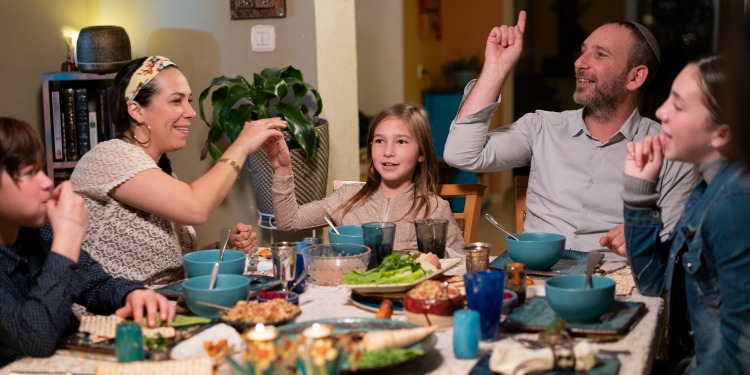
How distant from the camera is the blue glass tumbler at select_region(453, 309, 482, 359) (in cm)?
162

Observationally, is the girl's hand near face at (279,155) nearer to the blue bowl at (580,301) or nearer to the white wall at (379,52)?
the blue bowl at (580,301)

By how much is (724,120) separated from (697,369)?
49 cm

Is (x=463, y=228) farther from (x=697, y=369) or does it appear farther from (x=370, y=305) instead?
(x=697, y=369)

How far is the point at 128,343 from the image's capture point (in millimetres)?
1604

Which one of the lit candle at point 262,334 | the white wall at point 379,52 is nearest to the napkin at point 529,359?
the lit candle at point 262,334

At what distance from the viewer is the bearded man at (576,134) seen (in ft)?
9.60

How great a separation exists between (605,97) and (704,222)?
49.7 inches

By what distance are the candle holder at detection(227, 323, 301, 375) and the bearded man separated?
1.59m

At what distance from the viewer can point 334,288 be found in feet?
7.05

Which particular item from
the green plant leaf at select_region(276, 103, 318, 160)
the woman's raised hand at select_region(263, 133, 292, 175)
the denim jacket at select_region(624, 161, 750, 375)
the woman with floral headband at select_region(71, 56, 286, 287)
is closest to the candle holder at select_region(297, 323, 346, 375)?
the denim jacket at select_region(624, 161, 750, 375)

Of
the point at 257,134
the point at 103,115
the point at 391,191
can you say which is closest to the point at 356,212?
the point at 391,191

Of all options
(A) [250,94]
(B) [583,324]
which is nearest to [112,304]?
(B) [583,324]

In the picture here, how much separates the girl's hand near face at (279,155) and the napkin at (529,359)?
1.31 metres

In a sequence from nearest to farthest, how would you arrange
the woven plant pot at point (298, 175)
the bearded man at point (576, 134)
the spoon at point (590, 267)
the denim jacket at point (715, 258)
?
the denim jacket at point (715, 258), the spoon at point (590, 267), the bearded man at point (576, 134), the woven plant pot at point (298, 175)
